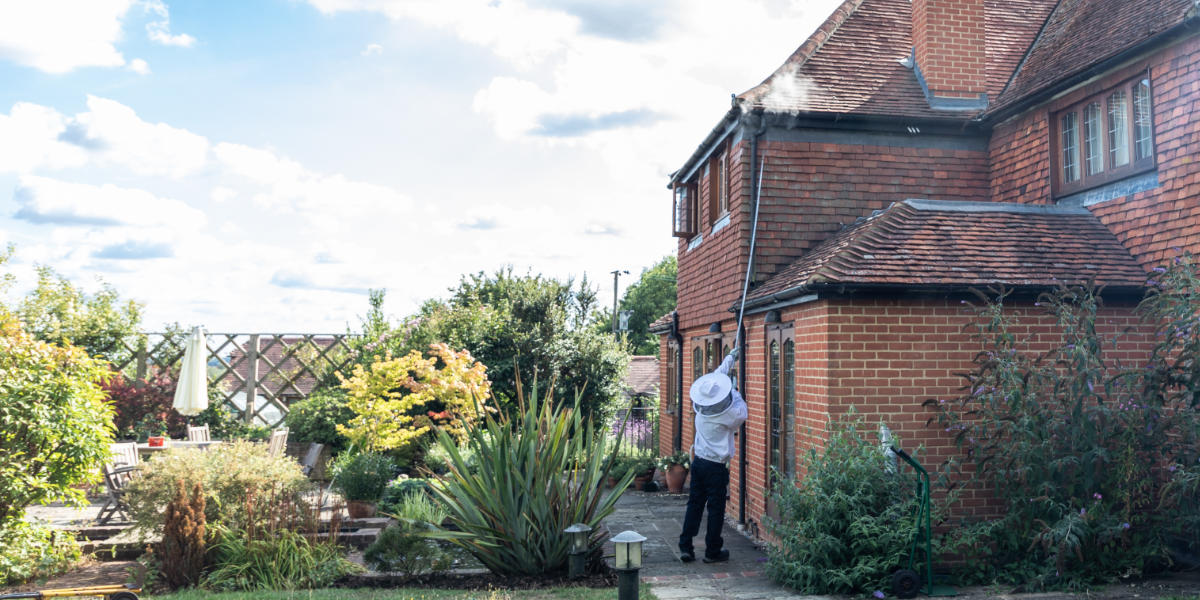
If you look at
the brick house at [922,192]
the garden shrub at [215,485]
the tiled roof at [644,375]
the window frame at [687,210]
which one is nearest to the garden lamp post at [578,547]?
the brick house at [922,192]

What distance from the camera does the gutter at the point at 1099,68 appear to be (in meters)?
7.59

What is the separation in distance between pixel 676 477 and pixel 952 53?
311 inches

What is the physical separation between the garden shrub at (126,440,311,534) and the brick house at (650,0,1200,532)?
542cm

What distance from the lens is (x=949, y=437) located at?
785cm

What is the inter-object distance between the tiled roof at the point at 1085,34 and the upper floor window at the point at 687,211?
4.96 metres

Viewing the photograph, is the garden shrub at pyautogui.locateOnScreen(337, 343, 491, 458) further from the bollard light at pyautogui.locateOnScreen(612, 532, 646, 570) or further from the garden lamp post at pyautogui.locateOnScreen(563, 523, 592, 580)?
the bollard light at pyautogui.locateOnScreen(612, 532, 646, 570)

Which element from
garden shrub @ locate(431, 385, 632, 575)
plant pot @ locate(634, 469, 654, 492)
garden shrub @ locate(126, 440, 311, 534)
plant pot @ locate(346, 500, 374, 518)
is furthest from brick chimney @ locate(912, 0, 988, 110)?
garden shrub @ locate(126, 440, 311, 534)

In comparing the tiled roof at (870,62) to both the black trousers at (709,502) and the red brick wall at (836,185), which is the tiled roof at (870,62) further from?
the black trousers at (709,502)

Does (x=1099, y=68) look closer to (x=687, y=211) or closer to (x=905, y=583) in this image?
(x=905, y=583)

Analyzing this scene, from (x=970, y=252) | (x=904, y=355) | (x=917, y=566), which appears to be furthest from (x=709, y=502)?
(x=970, y=252)

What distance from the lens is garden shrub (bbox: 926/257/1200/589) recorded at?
21.5 ft

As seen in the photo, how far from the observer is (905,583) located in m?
6.60

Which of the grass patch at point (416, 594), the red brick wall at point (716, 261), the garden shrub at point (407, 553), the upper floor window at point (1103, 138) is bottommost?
the grass patch at point (416, 594)

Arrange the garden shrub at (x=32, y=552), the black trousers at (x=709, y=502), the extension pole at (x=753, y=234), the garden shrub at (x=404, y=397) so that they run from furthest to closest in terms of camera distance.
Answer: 1. the garden shrub at (x=404, y=397)
2. the extension pole at (x=753, y=234)
3. the black trousers at (x=709, y=502)
4. the garden shrub at (x=32, y=552)
